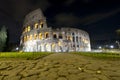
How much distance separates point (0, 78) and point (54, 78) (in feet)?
10.3

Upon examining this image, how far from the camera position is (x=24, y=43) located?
48.0 meters

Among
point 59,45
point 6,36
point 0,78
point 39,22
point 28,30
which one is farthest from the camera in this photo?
point 28,30

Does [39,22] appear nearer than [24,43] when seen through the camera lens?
Yes

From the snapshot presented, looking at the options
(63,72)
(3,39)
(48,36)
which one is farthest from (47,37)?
(63,72)

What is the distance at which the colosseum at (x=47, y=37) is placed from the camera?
1606 inches

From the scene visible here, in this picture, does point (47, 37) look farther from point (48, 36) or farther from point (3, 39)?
point (3, 39)

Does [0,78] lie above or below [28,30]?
below

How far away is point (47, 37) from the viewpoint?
4141 cm

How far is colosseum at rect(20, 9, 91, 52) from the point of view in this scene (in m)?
40.8

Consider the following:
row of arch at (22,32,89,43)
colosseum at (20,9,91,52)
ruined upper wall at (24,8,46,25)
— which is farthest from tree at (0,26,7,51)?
ruined upper wall at (24,8,46,25)

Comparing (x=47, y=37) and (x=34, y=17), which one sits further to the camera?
(x=34, y=17)

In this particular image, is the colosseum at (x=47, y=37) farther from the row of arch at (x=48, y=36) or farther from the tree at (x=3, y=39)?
the tree at (x=3, y=39)

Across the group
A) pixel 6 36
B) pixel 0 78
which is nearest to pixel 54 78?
pixel 0 78

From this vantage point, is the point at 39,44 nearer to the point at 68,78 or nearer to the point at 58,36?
the point at 58,36
